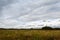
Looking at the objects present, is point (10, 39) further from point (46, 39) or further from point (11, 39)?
point (46, 39)

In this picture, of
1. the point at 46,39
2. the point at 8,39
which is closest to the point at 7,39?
the point at 8,39

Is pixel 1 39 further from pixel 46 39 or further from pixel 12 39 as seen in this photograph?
pixel 46 39

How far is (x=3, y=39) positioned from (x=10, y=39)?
0.72 metres

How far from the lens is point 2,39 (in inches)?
575

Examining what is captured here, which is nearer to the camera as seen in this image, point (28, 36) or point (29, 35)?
point (28, 36)

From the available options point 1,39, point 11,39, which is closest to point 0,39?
point 1,39

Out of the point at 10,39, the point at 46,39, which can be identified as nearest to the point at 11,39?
the point at 10,39

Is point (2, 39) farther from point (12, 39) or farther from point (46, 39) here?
point (46, 39)

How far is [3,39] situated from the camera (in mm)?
14547

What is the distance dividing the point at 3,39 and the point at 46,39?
11.5ft

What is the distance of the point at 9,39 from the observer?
14172 mm

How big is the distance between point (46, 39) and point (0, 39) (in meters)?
3.76

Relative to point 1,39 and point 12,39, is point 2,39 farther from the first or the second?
point 12,39

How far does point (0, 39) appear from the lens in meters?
14.6
